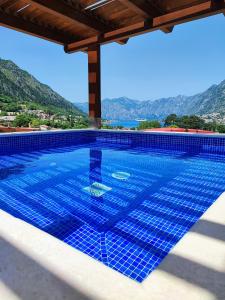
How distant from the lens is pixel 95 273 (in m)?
0.76

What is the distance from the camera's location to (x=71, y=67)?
5303 centimetres

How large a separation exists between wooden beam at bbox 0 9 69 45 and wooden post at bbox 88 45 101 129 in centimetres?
80

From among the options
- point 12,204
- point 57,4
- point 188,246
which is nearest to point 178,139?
point 57,4

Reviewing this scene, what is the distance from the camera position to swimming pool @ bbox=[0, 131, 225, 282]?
1.58 m

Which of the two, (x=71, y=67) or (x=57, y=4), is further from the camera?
(x=71, y=67)

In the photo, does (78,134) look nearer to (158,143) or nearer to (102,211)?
(158,143)

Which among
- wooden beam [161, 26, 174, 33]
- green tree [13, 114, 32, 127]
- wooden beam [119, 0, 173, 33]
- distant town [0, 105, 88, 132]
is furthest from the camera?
green tree [13, 114, 32, 127]

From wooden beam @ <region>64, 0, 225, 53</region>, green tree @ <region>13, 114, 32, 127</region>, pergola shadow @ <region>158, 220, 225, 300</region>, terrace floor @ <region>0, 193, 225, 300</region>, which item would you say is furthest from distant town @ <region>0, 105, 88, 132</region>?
pergola shadow @ <region>158, 220, 225, 300</region>

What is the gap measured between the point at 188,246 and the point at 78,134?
590 cm

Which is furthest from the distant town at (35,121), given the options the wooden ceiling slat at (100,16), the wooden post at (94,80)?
the wooden ceiling slat at (100,16)

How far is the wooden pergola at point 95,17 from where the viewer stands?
4090 millimetres

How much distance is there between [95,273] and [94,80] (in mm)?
5934

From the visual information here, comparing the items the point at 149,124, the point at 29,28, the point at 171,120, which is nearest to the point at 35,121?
the point at 29,28

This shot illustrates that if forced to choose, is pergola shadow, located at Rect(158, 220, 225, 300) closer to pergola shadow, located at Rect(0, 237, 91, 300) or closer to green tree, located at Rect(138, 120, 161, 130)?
pergola shadow, located at Rect(0, 237, 91, 300)
